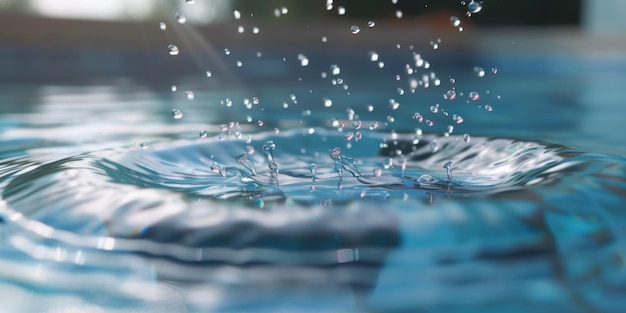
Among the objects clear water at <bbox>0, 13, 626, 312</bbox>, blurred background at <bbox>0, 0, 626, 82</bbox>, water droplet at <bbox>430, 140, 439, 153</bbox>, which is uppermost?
blurred background at <bbox>0, 0, 626, 82</bbox>

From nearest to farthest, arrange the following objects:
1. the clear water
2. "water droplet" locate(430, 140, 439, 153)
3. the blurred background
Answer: the clear water, "water droplet" locate(430, 140, 439, 153), the blurred background

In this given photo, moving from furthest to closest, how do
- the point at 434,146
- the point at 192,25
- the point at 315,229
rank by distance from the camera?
1. the point at 192,25
2. the point at 434,146
3. the point at 315,229

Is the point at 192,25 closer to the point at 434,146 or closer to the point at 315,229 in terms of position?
the point at 434,146

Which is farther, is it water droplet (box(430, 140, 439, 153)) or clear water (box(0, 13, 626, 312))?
water droplet (box(430, 140, 439, 153))

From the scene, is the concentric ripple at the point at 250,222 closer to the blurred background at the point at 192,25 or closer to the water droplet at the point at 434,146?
the water droplet at the point at 434,146

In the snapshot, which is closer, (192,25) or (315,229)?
(315,229)

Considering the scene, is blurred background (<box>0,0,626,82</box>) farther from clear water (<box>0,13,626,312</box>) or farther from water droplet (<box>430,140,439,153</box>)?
clear water (<box>0,13,626,312</box>)

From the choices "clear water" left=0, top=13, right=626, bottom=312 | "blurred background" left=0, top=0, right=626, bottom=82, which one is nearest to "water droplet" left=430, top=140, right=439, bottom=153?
"clear water" left=0, top=13, right=626, bottom=312

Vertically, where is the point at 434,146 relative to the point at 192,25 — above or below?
below

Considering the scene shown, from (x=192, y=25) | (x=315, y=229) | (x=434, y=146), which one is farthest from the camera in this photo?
(x=192, y=25)

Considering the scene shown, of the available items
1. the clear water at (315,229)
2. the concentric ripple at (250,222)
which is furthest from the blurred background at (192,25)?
the concentric ripple at (250,222)

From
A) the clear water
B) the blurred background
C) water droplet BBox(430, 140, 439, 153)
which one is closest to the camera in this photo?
the clear water

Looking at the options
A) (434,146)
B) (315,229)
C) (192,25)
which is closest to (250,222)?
(315,229)
